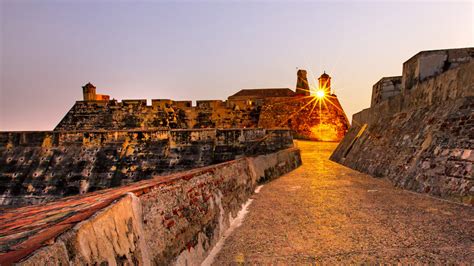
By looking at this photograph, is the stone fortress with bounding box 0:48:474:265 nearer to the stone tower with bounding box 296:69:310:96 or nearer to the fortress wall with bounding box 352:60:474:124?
the fortress wall with bounding box 352:60:474:124

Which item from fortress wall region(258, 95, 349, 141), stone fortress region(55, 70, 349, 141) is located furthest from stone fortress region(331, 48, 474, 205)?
fortress wall region(258, 95, 349, 141)

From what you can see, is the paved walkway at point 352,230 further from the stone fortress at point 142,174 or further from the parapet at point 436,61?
the parapet at point 436,61

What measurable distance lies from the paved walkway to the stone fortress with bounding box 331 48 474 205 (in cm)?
43

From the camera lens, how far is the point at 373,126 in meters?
9.41

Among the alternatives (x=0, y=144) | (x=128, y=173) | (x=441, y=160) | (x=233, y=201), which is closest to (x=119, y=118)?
(x=0, y=144)

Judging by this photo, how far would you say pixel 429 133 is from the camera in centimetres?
543

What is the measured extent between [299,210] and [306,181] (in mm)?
2531

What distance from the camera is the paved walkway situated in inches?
102

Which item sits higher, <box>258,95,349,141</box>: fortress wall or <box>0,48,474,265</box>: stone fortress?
<box>258,95,349,141</box>: fortress wall

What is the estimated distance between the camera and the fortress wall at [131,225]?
1.21 metres

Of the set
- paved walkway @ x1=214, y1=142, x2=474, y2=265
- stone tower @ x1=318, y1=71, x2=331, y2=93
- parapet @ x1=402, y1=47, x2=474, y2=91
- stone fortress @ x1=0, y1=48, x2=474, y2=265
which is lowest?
paved walkway @ x1=214, y1=142, x2=474, y2=265

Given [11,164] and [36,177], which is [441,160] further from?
[11,164]

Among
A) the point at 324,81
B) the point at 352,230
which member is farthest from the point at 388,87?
the point at 324,81

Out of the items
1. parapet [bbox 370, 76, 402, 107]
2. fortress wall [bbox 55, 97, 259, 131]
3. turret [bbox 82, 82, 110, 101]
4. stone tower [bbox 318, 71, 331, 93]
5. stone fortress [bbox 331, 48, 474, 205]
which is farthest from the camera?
stone tower [bbox 318, 71, 331, 93]
